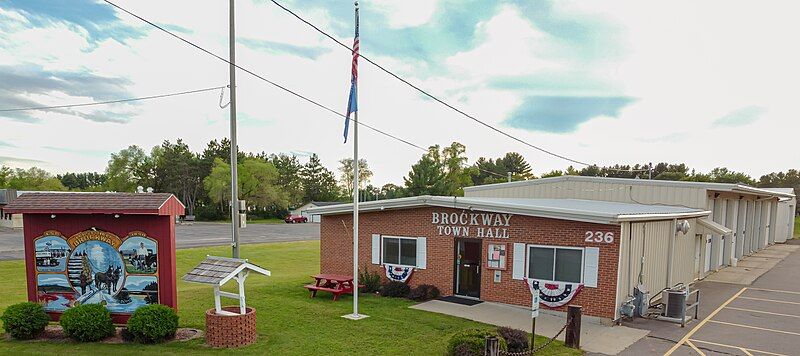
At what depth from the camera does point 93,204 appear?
1083cm

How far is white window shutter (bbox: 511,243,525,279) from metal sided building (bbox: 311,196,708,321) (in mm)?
29

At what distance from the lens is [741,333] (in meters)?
12.1

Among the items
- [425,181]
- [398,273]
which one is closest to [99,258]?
[398,273]

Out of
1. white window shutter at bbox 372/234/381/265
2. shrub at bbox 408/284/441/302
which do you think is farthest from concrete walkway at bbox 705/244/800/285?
white window shutter at bbox 372/234/381/265

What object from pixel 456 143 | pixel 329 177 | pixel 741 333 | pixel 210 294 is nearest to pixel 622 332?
pixel 741 333

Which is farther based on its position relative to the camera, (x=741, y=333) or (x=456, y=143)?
(x=456, y=143)

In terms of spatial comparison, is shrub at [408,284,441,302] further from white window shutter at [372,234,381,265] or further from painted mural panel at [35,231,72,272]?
painted mural panel at [35,231,72,272]

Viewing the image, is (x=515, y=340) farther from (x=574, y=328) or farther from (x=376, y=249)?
(x=376, y=249)

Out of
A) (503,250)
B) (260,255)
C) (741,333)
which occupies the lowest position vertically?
(260,255)

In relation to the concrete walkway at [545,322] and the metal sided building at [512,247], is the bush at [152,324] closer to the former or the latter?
the concrete walkway at [545,322]

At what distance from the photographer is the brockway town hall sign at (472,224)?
571 inches

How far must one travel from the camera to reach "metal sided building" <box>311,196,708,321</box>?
12.8 metres

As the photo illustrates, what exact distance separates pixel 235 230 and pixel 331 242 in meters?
4.81

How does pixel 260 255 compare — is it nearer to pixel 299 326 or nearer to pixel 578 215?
pixel 299 326
